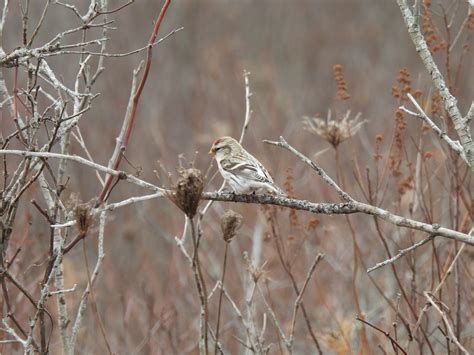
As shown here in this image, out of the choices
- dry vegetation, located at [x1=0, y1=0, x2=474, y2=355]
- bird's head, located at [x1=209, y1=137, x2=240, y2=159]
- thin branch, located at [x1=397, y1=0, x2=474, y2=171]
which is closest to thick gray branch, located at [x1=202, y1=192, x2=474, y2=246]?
dry vegetation, located at [x1=0, y1=0, x2=474, y2=355]

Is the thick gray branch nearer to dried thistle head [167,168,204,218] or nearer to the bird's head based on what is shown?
dried thistle head [167,168,204,218]

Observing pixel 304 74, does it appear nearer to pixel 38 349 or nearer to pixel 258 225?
pixel 258 225

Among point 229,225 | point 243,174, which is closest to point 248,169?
point 243,174

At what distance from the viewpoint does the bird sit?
374 cm

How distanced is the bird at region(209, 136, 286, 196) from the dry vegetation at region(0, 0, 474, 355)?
118 mm

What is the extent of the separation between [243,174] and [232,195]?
85cm

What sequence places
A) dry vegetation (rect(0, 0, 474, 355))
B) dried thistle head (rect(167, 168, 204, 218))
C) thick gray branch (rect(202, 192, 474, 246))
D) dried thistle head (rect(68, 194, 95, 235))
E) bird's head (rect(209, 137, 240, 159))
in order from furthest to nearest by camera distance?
bird's head (rect(209, 137, 240, 159)) < dry vegetation (rect(0, 0, 474, 355)) < dried thistle head (rect(68, 194, 95, 235)) < thick gray branch (rect(202, 192, 474, 246)) < dried thistle head (rect(167, 168, 204, 218))

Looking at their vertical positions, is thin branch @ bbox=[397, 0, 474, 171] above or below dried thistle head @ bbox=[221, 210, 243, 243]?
above

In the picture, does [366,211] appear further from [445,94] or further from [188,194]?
[188,194]

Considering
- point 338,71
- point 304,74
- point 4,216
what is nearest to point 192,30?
point 304,74

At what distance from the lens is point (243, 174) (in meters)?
3.83

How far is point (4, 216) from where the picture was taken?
283cm

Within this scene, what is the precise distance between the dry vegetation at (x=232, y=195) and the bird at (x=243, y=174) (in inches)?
4.7

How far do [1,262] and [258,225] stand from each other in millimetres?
4167
